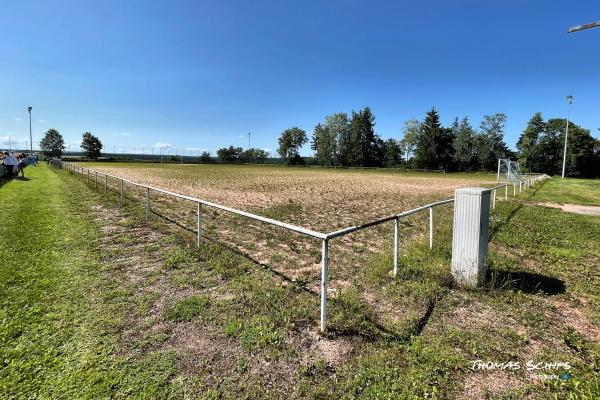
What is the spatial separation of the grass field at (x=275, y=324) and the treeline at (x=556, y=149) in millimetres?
70033

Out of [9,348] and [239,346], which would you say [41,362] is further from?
[239,346]

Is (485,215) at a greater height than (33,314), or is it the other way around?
(485,215)

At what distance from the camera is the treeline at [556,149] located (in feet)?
191

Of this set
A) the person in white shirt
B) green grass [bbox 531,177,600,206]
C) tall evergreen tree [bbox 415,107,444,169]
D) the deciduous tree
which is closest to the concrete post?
green grass [bbox 531,177,600,206]

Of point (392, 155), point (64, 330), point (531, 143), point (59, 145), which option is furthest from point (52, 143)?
point (531, 143)

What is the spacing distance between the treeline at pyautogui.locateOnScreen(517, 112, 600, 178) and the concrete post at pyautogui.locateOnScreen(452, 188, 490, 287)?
2853 inches

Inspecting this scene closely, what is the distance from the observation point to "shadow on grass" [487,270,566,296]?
4707 millimetres

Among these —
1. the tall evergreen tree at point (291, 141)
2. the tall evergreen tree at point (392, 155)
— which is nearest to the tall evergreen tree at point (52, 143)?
the tall evergreen tree at point (291, 141)

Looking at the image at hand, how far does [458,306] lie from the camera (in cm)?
411

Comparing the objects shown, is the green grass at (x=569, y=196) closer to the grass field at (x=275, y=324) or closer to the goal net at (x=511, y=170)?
the goal net at (x=511, y=170)

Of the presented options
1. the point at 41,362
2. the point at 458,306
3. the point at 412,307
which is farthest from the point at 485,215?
the point at 41,362

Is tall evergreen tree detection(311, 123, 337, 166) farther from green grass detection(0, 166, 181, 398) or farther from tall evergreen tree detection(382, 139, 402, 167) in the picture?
green grass detection(0, 166, 181, 398)

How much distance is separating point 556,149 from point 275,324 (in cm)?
8032

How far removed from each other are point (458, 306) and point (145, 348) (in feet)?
12.5
